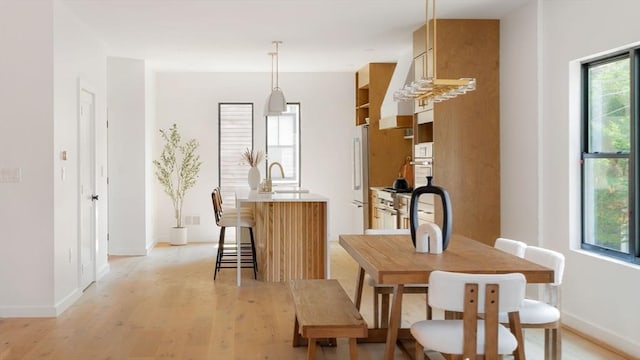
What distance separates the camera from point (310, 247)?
656cm

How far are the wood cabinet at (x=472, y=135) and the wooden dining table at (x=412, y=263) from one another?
1.90m

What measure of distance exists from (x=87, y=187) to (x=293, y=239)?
2.21 m

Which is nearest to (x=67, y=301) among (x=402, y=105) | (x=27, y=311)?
(x=27, y=311)

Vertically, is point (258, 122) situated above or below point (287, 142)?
above

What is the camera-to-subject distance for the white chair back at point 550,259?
3459 millimetres

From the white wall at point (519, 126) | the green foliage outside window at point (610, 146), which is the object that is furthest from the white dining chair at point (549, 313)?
the white wall at point (519, 126)

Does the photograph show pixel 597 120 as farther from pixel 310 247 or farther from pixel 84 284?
pixel 84 284

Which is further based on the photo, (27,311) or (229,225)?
(229,225)

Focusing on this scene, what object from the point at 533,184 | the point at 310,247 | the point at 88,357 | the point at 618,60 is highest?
the point at 618,60

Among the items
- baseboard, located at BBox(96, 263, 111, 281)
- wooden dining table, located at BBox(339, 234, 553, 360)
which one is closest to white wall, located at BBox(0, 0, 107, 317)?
baseboard, located at BBox(96, 263, 111, 281)

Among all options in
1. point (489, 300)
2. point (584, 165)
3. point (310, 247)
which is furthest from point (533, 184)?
point (489, 300)

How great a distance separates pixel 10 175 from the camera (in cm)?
520

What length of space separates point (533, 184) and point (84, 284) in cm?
444

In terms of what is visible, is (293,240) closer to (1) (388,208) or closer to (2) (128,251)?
(1) (388,208)
